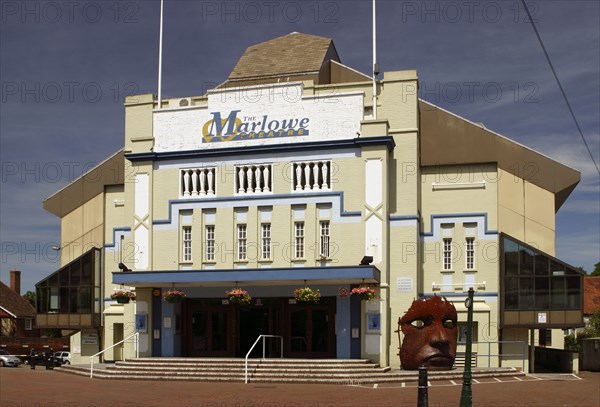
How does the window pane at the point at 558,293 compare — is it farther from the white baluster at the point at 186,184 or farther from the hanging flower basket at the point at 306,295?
the white baluster at the point at 186,184

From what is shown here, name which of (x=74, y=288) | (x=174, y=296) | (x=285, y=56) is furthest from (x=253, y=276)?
(x=285, y=56)

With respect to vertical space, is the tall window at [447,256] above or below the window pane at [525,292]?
above

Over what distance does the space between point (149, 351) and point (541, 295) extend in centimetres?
1739

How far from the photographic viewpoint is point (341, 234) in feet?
113

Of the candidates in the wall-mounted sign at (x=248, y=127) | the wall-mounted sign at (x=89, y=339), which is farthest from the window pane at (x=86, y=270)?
the wall-mounted sign at (x=248, y=127)

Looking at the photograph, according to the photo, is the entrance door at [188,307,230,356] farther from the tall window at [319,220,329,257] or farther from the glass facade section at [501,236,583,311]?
the glass facade section at [501,236,583,311]

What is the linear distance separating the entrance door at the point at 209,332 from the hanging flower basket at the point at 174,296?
192 centimetres

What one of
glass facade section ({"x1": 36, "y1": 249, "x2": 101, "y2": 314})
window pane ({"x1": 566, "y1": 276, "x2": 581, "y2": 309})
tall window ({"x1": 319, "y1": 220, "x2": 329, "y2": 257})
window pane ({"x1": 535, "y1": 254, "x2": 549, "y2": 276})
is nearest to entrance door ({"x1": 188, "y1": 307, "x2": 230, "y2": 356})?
tall window ({"x1": 319, "y1": 220, "x2": 329, "y2": 257})

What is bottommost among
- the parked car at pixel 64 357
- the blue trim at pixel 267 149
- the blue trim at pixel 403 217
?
the parked car at pixel 64 357

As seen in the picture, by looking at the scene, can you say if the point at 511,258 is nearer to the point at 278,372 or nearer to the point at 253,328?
the point at 253,328

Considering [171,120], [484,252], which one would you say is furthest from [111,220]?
[484,252]

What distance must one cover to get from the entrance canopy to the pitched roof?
1135cm

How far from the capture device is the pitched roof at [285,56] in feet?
134

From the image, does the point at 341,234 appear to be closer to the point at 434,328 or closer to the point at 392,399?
the point at 434,328
